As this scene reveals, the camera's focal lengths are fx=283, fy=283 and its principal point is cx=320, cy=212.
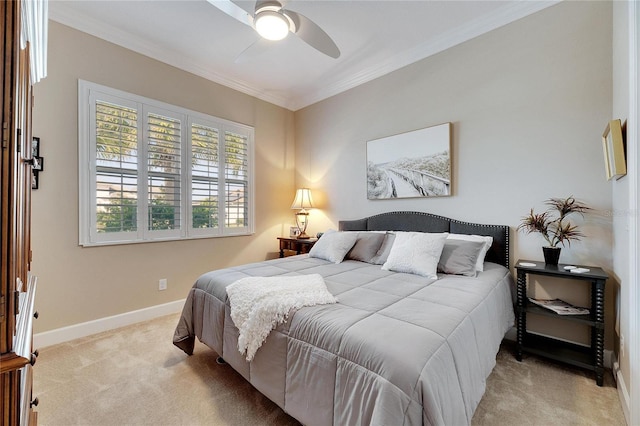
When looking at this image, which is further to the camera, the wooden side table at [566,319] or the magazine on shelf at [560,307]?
the magazine on shelf at [560,307]

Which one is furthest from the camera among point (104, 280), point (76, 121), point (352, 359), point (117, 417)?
point (104, 280)

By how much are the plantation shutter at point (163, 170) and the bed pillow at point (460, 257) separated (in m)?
2.90

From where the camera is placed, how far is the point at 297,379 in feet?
4.61

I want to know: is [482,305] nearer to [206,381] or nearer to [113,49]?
[206,381]

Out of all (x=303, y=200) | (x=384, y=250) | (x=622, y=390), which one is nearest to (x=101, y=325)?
(x=303, y=200)

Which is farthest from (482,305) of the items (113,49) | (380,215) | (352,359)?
(113,49)

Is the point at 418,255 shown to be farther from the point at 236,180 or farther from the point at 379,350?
the point at 236,180

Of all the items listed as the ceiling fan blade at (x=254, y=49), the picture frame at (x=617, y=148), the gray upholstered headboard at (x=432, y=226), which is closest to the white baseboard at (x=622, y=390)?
the gray upholstered headboard at (x=432, y=226)

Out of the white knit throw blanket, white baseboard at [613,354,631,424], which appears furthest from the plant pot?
the white knit throw blanket

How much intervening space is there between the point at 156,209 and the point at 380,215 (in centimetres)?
259

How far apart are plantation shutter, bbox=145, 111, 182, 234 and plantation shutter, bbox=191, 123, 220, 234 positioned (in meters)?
0.17

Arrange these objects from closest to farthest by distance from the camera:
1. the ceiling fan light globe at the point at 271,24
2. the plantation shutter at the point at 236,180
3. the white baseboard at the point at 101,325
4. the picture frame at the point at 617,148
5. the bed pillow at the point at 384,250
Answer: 1. the picture frame at the point at 617,148
2. the ceiling fan light globe at the point at 271,24
3. the white baseboard at the point at 101,325
4. the bed pillow at the point at 384,250
5. the plantation shutter at the point at 236,180

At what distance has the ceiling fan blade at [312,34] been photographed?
2121 mm

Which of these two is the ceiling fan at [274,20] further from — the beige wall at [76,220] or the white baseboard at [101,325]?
the white baseboard at [101,325]
